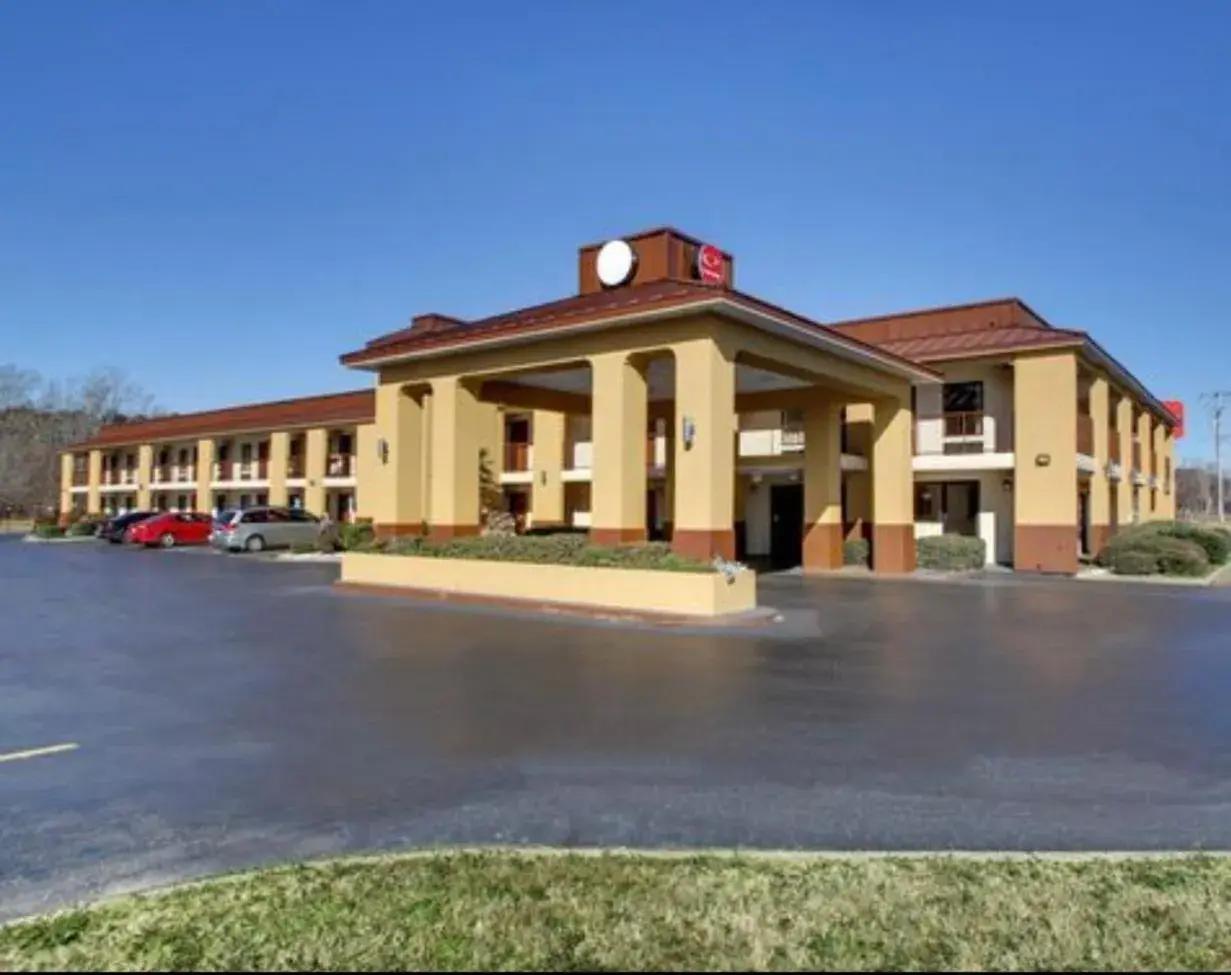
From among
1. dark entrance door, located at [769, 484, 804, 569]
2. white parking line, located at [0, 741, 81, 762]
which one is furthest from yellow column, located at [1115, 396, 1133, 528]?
white parking line, located at [0, 741, 81, 762]

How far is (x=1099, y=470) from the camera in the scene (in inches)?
1018

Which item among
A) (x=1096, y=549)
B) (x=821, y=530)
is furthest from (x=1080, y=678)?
(x=1096, y=549)

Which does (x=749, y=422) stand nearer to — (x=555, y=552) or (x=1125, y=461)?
(x=1125, y=461)

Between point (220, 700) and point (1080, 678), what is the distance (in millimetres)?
8048

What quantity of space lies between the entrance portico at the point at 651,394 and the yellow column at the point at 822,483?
4cm

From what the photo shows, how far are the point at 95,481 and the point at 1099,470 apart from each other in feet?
167

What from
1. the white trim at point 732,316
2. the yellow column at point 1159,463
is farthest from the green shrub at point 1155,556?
the yellow column at point 1159,463

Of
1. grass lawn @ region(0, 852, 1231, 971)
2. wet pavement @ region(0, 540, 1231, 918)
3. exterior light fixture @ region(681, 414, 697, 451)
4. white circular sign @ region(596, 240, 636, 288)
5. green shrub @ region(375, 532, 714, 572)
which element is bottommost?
wet pavement @ region(0, 540, 1231, 918)

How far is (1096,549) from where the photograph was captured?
1052 inches

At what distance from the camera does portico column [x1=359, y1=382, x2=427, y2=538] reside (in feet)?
65.4

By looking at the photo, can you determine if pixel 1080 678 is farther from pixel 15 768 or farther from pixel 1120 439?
pixel 1120 439

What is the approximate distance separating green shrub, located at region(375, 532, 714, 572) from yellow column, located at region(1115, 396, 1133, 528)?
70.7 feet

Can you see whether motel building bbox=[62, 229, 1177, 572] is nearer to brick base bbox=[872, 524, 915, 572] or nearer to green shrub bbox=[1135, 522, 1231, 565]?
brick base bbox=[872, 524, 915, 572]

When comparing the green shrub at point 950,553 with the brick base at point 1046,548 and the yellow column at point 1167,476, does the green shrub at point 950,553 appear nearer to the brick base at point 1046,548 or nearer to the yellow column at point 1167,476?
the brick base at point 1046,548
